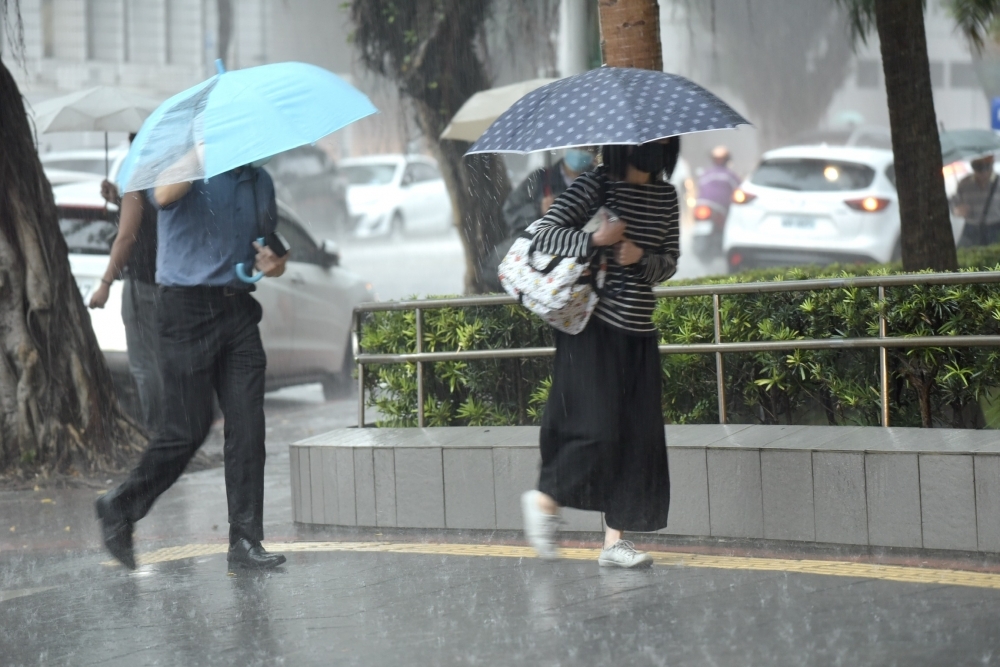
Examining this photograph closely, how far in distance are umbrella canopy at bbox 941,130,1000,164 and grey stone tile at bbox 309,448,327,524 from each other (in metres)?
13.1

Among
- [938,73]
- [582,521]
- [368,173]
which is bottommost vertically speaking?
[582,521]

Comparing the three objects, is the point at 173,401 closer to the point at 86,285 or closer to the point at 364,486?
the point at 364,486

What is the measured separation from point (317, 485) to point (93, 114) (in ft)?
22.0

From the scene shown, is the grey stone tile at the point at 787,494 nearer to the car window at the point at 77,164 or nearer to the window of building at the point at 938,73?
the car window at the point at 77,164

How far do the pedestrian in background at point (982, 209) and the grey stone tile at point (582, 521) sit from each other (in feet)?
28.9

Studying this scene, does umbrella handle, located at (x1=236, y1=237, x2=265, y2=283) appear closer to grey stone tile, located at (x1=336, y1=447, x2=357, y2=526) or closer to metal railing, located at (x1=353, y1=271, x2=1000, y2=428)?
grey stone tile, located at (x1=336, y1=447, x2=357, y2=526)

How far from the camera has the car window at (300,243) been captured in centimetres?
1197

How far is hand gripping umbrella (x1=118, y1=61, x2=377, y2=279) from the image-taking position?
5.38 metres

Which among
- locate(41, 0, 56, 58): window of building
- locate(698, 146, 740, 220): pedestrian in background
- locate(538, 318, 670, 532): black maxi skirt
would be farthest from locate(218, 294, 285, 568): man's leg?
locate(41, 0, 56, 58): window of building

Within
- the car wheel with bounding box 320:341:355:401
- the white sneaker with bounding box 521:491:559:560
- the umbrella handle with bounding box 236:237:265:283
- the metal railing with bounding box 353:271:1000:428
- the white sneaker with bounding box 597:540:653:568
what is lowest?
the white sneaker with bounding box 597:540:653:568

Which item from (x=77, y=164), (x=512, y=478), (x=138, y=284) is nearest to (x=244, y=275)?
(x=512, y=478)

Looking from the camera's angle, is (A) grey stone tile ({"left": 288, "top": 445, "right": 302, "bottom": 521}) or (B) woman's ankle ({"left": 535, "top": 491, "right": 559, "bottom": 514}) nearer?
(B) woman's ankle ({"left": 535, "top": 491, "right": 559, "bottom": 514})

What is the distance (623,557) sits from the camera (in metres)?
5.41

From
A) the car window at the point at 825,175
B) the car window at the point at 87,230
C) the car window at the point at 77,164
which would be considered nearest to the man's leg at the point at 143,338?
the car window at the point at 87,230
